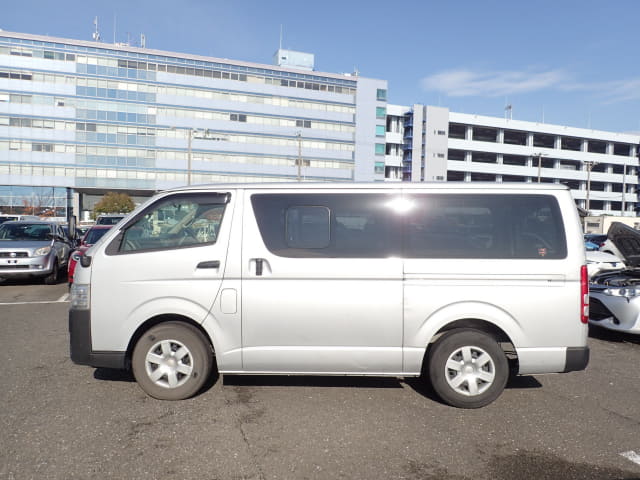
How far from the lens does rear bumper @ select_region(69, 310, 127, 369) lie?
4379 millimetres

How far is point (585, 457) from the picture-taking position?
3.52 m

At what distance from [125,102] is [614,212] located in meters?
77.1

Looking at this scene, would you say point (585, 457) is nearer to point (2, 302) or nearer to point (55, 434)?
point (55, 434)

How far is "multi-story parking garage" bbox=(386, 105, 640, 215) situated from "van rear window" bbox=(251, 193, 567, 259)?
7010 centimetres

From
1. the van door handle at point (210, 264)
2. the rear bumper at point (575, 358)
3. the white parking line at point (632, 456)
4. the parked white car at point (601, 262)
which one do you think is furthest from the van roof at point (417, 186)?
the parked white car at point (601, 262)

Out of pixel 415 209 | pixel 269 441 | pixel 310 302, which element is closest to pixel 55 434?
pixel 269 441

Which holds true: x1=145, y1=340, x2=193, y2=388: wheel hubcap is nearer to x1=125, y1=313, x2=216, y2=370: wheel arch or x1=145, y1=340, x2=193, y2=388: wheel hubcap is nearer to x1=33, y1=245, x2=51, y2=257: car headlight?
x1=125, y1=313, x2=216, y2=370: wheel arch

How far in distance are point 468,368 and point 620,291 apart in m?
3.96

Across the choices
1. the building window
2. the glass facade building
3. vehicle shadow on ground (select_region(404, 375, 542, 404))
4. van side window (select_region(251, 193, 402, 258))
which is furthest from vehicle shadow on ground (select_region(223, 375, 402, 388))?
the building window

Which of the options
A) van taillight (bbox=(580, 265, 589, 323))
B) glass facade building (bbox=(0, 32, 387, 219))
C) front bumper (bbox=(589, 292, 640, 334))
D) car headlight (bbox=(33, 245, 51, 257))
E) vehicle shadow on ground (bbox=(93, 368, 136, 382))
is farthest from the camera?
glass facade building (bbox=(0, 32, 387, 219))

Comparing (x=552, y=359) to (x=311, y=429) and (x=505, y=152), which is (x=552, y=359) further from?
(x=505, y=152)

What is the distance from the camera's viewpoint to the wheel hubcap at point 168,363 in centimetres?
441

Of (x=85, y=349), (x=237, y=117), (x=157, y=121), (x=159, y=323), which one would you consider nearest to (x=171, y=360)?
(x=159, y=323)

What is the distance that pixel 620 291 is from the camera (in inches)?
274
